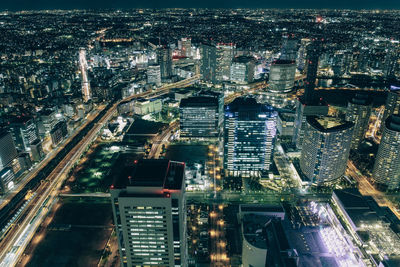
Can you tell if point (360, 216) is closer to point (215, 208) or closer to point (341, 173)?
point (341, 173)

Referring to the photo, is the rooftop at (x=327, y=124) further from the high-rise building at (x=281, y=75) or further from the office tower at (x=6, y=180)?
the office tower at (x=6, y=180)

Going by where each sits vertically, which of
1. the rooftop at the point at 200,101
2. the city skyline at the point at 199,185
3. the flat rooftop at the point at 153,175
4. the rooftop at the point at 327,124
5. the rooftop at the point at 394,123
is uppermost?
the flat rooftop at the point at 153,175

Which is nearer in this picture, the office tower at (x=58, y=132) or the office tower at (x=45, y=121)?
the office tower at (x=58, y=132)

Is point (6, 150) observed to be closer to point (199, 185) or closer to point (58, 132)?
point (58, 132)

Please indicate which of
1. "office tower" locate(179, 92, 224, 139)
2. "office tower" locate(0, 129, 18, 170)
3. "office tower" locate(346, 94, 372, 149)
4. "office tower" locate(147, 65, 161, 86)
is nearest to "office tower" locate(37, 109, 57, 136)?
"office tower" locate(0, 129, 18, 170)

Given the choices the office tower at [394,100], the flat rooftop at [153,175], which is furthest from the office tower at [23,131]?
the office tower at [394,100]

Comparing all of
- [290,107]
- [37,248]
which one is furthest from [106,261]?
[290,107]

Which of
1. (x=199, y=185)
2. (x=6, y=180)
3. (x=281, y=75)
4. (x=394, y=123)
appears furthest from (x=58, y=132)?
(x=394, y=123)

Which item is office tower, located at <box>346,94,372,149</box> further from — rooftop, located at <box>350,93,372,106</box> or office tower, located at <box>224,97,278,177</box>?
office tower, located at <box>224,97,278,177</box>
